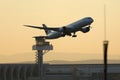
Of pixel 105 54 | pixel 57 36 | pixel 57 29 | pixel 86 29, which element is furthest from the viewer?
pixel 57 36

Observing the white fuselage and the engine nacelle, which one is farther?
the white fuselage

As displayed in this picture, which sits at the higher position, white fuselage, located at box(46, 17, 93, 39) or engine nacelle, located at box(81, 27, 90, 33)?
white fuselage, located at box(46, 17, 93, 39)

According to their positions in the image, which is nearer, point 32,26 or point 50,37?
point 32,26

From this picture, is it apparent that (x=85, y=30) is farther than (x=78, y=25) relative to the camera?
No

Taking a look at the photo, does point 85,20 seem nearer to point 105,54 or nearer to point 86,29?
point 86,29

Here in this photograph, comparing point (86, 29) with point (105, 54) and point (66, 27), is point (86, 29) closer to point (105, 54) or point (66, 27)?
point (66, 27)

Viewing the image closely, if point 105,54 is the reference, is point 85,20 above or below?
above

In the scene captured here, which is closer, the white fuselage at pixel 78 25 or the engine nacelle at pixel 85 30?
the engine nacelle at pixel 85 30

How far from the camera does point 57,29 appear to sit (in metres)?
156

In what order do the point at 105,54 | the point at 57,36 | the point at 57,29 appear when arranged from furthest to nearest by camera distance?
the point at 57,36 < the point at 57,29 < the point at 105,54

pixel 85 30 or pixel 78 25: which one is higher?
pixel 78 25

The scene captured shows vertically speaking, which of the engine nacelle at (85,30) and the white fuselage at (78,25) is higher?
the white fuselage at (78,25)

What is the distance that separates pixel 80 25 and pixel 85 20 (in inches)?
98.9

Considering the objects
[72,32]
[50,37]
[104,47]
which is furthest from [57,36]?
[104,47]
